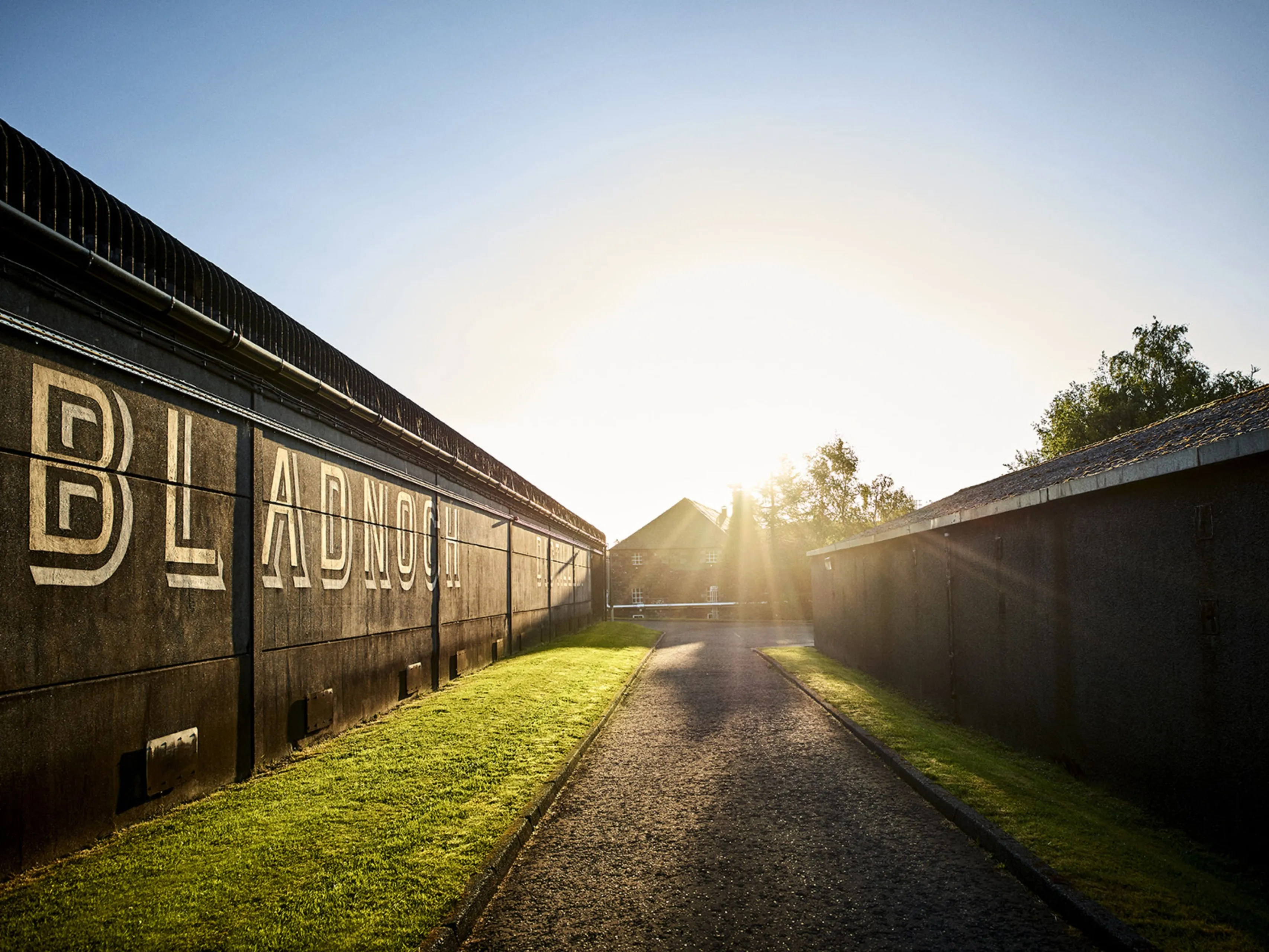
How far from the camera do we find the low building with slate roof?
18.6 feet

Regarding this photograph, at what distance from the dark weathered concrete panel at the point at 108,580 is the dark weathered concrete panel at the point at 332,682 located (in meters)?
1.07

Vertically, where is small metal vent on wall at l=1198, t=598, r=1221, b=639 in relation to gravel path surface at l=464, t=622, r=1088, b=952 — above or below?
above

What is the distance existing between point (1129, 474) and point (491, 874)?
5965 mm

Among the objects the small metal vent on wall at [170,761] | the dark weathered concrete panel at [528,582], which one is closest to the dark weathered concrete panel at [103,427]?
the small metal vent on wall at [170,761]

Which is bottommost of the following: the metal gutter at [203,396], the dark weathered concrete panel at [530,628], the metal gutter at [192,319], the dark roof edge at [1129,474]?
the dark weathered concrete panel at [530,628]

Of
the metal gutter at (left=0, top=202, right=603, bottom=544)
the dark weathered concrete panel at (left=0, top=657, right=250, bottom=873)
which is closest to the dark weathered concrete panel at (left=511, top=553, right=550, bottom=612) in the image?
the metal gutter at (left=0, top=202, right=603, bottom=544)

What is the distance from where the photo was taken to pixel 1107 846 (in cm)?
554

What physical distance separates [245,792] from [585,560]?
2835 cm

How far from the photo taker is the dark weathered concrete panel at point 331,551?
27.1ft

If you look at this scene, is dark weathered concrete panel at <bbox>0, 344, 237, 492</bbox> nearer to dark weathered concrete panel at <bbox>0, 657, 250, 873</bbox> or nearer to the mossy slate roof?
dark weathered concrete panel at <bbox>0, 657, 250, 873</bbox>

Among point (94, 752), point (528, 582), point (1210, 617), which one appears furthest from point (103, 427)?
point (528, 582)

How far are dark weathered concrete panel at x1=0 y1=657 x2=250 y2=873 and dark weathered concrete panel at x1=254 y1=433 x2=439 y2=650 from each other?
1.20m

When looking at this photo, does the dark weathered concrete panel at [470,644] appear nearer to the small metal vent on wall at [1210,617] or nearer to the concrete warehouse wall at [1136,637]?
the concrete warehouse wall at [1136,637]

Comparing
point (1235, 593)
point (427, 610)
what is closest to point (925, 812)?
point (1235, 593)
